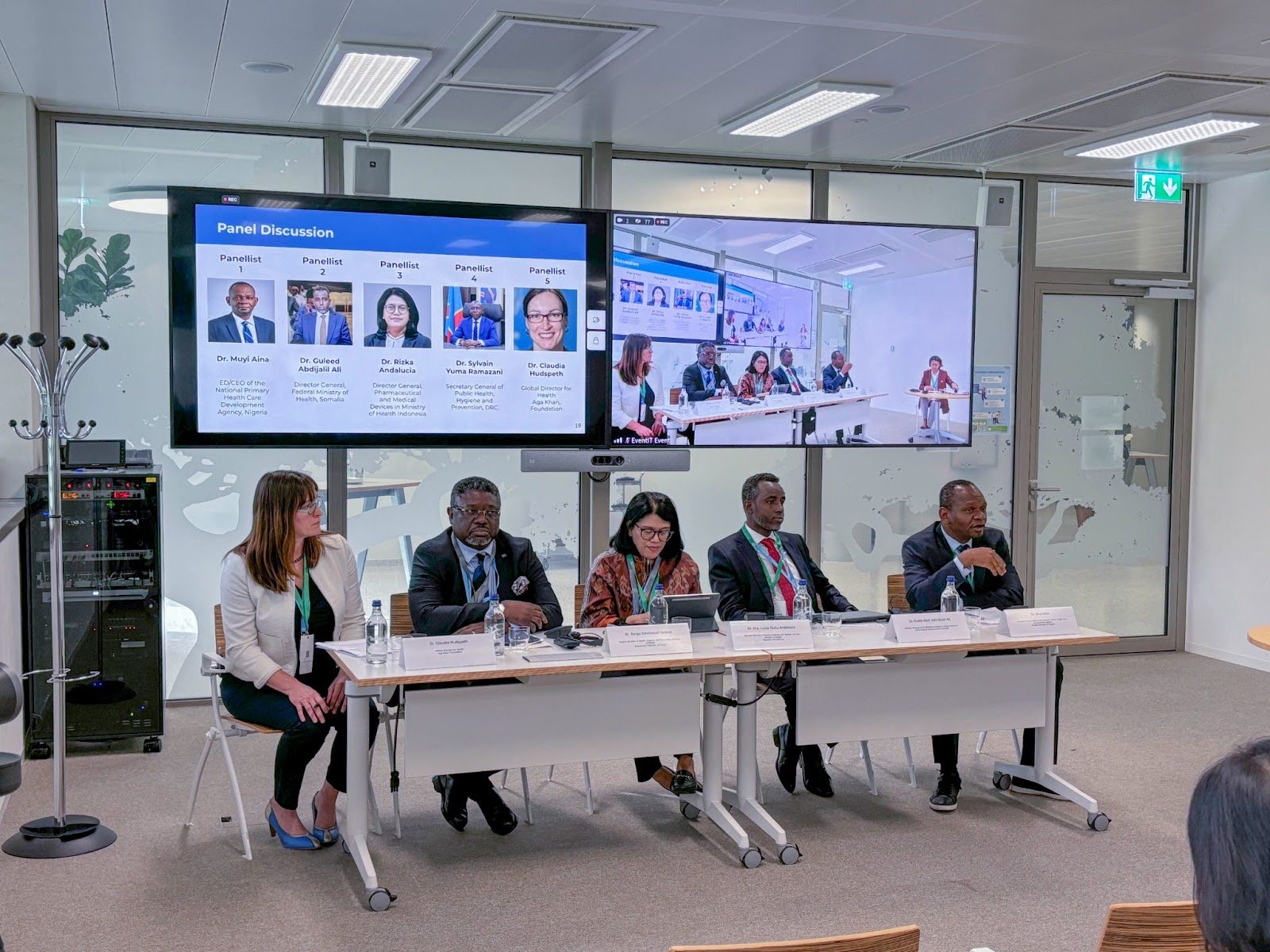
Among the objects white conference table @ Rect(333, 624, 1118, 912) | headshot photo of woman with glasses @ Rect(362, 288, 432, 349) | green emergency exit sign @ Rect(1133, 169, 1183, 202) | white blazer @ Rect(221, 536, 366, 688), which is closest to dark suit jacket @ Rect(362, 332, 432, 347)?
headshot photo of woman with glasses @ Rect(362, 288, 432, 349)

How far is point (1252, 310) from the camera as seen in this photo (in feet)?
24.9

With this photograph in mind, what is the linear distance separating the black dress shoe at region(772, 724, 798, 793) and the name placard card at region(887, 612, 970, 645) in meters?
0.71

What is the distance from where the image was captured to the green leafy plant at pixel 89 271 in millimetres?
6086

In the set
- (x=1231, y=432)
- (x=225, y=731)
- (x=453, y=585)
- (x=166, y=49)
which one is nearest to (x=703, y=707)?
(x=453, y=585)

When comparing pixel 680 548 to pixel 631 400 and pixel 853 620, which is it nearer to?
pixel 853 620

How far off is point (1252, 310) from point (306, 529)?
19.6 feet

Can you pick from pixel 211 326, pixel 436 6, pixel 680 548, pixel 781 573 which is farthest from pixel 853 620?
pixel 211 326

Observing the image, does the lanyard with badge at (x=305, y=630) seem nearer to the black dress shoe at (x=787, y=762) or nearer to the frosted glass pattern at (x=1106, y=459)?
the black dress shoe at (x=787, y=762)

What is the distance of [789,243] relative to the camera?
6.68 meters

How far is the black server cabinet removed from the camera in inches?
214

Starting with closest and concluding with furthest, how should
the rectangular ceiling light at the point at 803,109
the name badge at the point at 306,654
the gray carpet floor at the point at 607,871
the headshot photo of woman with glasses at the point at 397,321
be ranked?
the gray carpet floor at the point at 607,871, the name badge at the point at 306,654, the rectangular ceiling light at the point at 803,109, the headshot photo of woman with glasses at the point at 397,321

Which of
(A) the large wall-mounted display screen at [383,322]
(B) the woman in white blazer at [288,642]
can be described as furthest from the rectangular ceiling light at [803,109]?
(B) the woman in white blazer at [288,642]

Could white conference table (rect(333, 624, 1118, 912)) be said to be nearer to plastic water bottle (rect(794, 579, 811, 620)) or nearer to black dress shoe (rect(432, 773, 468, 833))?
plastic water bottle (rect(794, 579, 811, 620))

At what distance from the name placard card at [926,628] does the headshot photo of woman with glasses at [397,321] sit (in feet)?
8.80
